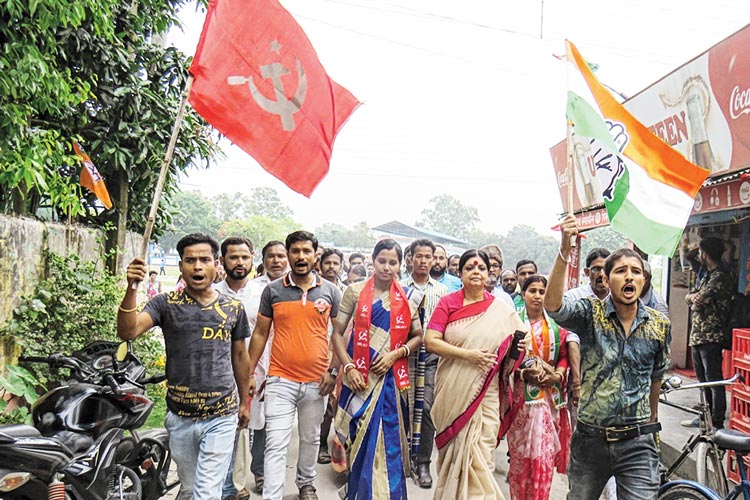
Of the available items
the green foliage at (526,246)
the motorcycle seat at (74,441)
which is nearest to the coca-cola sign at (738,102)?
the motorcycle seat at (74,441)

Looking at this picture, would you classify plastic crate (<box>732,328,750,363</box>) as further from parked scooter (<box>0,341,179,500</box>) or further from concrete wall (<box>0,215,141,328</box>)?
concrete wall (<box>0,215,141,328</box>)

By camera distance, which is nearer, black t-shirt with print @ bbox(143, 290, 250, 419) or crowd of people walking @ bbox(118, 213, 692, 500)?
crowd of people walking @ bbox(118, 213, 692, 500)

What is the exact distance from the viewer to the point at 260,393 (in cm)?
430

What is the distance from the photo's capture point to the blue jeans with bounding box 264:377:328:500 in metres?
3.65

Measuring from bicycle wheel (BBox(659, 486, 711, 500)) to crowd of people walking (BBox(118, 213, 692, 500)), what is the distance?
40 cm

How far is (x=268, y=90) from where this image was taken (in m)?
3.61

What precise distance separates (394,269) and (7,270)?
3.17 metres

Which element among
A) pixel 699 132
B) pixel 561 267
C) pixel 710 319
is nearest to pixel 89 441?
pixel 561 267

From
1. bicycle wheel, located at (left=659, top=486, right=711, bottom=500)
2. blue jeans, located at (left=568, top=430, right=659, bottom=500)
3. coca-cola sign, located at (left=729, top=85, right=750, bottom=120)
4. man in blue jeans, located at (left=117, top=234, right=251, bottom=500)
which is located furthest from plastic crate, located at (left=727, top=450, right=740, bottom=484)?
man in blue jeans, located at (left=117, top=234, right=251, bottom=500)

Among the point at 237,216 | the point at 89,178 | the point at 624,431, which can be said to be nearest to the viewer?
the point at 624,431

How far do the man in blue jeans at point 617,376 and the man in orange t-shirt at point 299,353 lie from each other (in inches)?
67.5

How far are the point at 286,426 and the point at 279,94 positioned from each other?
7.35 ft

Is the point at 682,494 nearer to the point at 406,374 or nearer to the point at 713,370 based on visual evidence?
the point at 406,374

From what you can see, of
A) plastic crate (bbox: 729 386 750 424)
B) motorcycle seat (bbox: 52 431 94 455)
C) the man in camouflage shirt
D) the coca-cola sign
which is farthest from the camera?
the man in camouflage shirt
